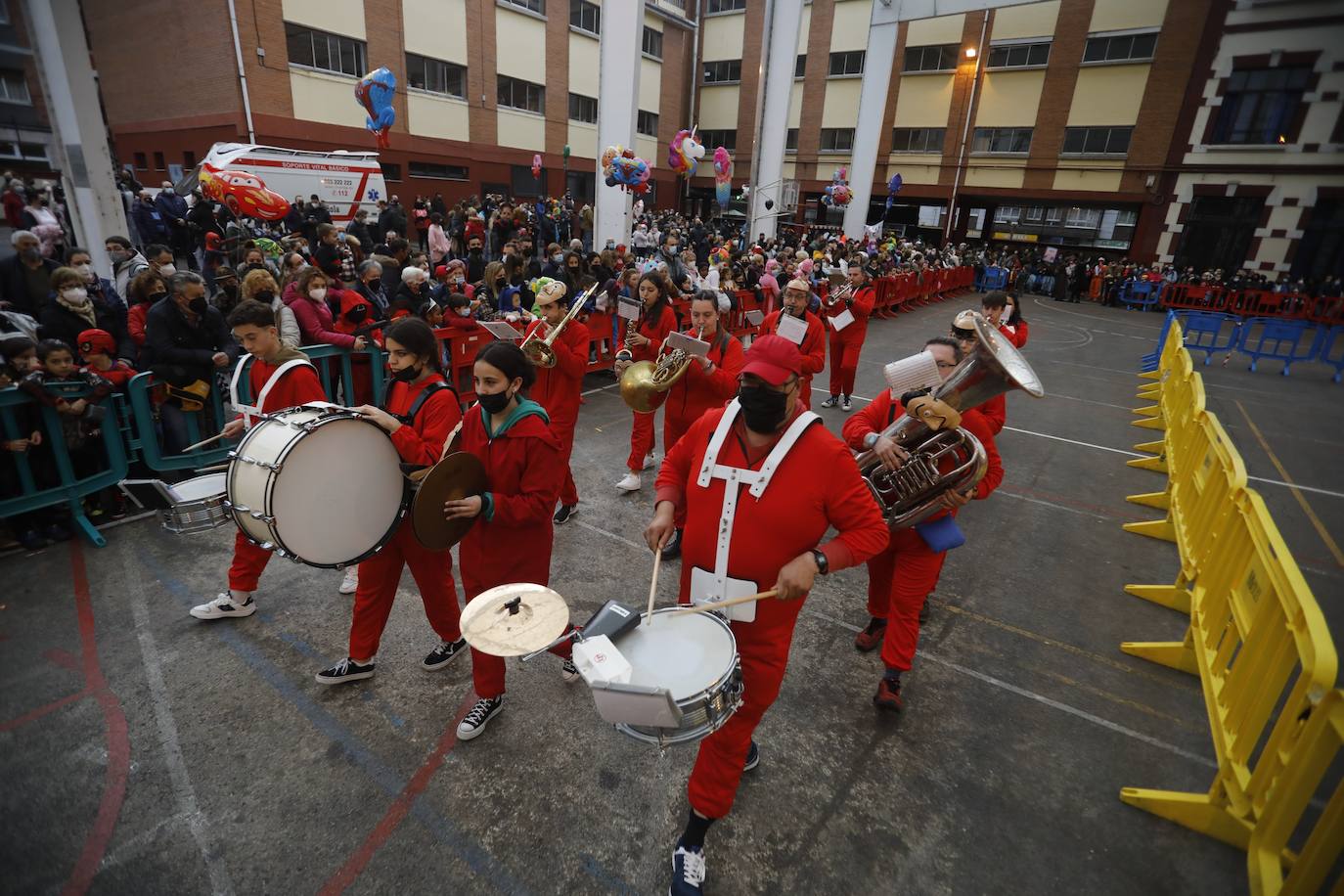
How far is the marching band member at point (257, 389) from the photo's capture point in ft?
12.4

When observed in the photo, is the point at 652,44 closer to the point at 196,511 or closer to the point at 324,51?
the point at 324,51

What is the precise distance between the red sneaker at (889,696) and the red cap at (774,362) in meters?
2.39

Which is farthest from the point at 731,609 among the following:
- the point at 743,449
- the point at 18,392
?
the point at 18,392

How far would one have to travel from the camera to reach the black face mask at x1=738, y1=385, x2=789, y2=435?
2.49 meters

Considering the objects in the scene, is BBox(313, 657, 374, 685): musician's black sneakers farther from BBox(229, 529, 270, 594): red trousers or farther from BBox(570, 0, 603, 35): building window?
BBox(570, 0, 603, 35): building window

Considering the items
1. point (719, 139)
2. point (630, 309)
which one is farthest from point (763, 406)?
point (719, 139)

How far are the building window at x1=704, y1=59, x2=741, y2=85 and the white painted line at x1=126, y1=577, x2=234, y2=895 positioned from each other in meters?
43.3

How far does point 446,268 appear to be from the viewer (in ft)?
31.1

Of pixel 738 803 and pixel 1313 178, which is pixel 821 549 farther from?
pixel 1313 178

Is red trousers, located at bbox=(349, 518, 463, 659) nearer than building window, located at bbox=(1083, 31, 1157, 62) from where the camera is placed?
Yes

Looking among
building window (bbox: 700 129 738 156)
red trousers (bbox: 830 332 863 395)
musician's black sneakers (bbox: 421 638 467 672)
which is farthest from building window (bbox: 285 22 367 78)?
musician's black sneakers (bbox: 421 638 467 672)

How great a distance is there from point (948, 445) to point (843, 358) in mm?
6466

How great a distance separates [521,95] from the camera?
30719 millimetres

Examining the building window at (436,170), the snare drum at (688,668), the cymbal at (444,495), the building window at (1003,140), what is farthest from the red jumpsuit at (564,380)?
the building window at (1003,140)
